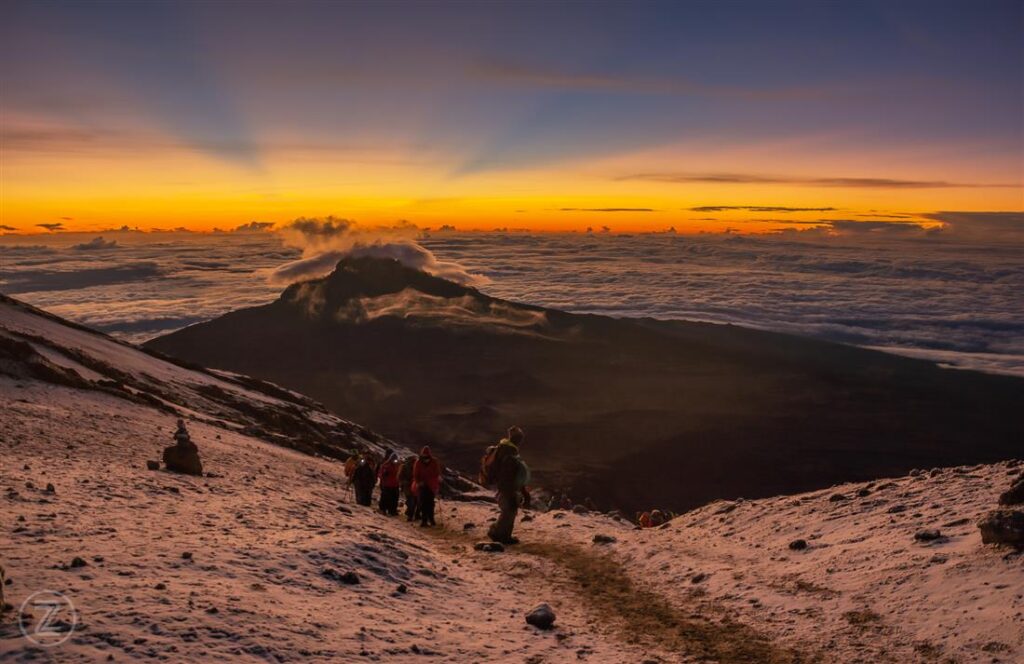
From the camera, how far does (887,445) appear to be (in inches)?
4099

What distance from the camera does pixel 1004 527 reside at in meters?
7.64

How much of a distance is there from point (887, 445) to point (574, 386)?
53.1 metres

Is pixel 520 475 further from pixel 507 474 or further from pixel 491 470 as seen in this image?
pixel 491 470

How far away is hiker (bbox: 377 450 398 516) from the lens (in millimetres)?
15688

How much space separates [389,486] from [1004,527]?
11288 millimetres

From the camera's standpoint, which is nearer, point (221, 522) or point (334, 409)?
point (221, 522)

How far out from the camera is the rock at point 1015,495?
8.68 metres

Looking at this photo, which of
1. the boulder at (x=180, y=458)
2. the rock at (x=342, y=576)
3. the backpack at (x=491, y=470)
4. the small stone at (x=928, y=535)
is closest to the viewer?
the rock at (x=342, y=576)

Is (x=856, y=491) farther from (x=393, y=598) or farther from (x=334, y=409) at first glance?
(x=334, y=409)

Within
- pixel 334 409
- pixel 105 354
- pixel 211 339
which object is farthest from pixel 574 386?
pixel 105 354

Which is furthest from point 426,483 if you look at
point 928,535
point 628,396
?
point 628,396

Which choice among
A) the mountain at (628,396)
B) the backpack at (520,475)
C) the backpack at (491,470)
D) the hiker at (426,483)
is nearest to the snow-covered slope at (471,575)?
the hiker at (426,483)

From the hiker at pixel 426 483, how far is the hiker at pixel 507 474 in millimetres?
2158

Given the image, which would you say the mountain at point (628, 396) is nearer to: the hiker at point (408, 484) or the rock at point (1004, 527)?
the hiker at point (408, 484)
